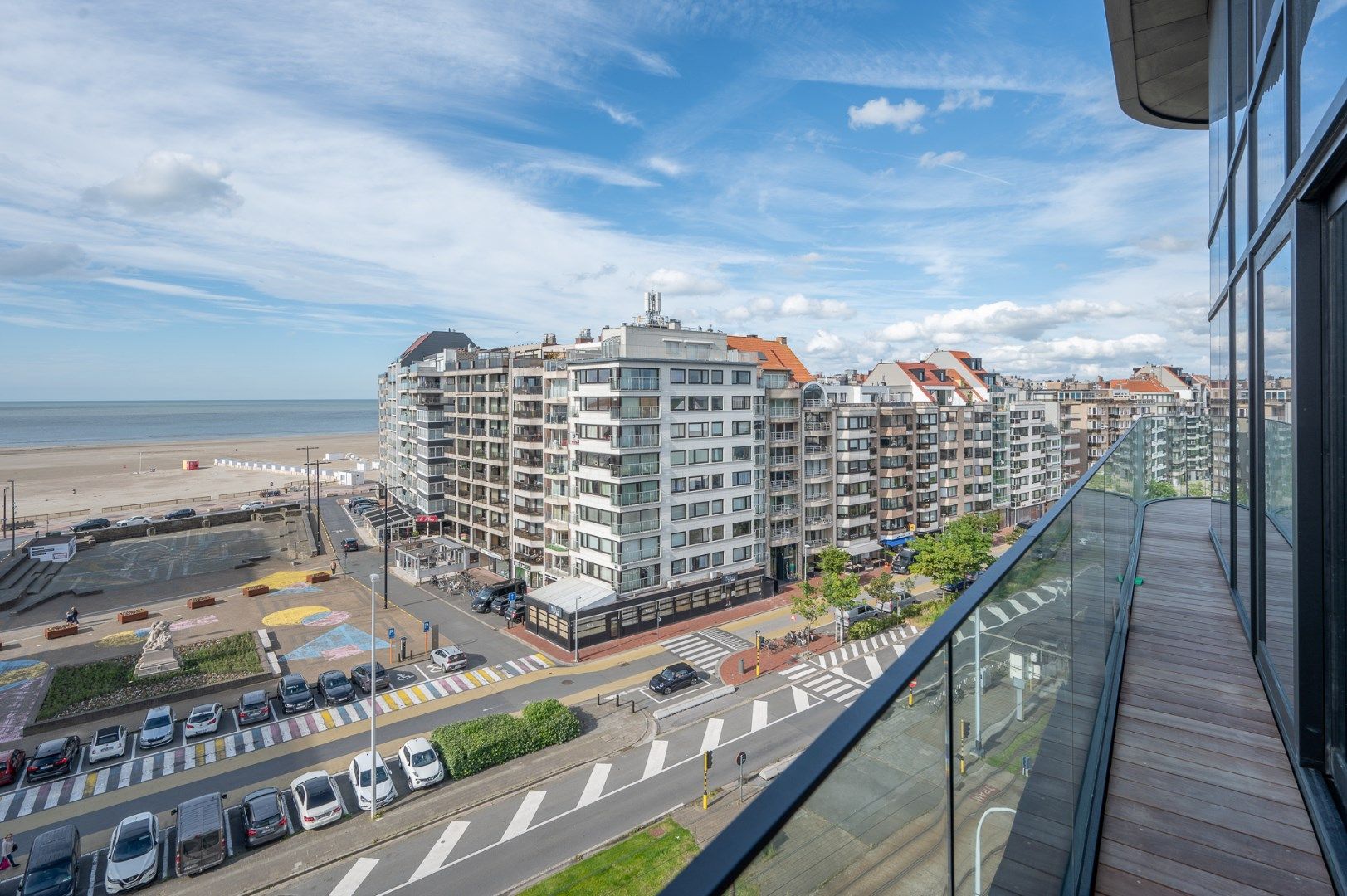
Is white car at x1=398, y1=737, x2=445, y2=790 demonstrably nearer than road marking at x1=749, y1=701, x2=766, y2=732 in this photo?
Yes

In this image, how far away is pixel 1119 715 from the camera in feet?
15.8

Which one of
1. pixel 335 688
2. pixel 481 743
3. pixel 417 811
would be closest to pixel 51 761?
pixel 335 688

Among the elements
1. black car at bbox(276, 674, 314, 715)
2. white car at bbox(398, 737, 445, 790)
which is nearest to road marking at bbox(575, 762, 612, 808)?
white car at bbox(398, 737, 445, 790)

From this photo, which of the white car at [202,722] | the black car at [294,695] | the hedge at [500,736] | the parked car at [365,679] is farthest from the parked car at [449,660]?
the white car at [202,722]

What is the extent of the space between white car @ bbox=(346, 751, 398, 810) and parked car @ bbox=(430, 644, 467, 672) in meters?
9.09

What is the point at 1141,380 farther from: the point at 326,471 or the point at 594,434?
the point at 326,471

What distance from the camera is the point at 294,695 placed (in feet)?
90.7

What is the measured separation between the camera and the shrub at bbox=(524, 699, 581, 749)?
935 inches

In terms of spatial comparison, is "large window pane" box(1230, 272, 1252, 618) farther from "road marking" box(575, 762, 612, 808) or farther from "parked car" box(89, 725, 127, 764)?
"parked car" box(89, 725, 127, 764)

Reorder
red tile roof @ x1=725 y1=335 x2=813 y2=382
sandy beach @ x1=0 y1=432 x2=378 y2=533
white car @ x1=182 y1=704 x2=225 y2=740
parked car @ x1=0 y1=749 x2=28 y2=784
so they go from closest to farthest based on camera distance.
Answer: parked car @ x1=0 y1=749 x2=28 y2=784 < white car @ x1=182 y1=704 x2=225 y2=740 < red tile roof @ x1=725 y1=335 x2=813 y2=382 < sandy beach @ x1=0 y1=432 x2=378 y2=533

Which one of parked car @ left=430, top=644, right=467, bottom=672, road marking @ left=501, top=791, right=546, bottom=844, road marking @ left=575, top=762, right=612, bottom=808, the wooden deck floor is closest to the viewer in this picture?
the wooden deck floor

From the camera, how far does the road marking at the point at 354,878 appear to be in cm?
1677

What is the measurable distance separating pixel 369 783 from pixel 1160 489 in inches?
912

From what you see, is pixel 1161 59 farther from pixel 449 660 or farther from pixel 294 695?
pixel 294 695
